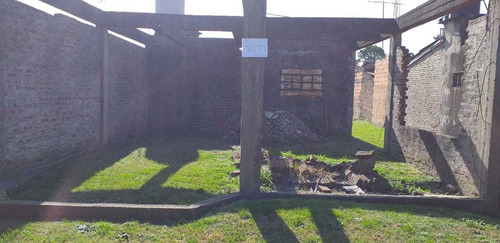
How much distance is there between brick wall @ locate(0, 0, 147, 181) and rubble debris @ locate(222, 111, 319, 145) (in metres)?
4.35

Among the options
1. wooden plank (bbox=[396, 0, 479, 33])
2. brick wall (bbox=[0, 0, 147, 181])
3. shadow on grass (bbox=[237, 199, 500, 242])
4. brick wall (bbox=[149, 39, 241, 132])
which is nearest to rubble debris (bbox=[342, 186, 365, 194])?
shadow on grass (bbox=[237, 199, 500, 242])

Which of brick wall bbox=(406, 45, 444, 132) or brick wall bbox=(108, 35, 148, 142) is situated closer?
brick wall bbox=(108, 35, 148, 142)

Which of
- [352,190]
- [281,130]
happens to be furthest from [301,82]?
[352,190]

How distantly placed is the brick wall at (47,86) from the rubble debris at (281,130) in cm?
435

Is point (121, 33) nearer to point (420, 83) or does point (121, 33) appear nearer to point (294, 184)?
point (294, 184)

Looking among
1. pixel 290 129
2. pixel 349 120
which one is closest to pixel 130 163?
pixel 290 129

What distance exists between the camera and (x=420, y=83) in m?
14.3

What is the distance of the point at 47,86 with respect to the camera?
706 cm

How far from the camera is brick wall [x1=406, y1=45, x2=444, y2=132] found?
12.9m

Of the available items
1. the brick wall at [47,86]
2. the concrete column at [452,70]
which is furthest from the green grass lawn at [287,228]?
the brick wall at [47,86]

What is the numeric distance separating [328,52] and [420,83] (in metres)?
4.16

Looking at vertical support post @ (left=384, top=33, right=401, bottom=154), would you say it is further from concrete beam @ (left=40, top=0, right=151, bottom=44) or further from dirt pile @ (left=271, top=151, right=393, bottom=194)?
concrete beam @ (left=40, top=0, right=151, bottom=44)

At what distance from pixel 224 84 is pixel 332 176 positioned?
313 inches

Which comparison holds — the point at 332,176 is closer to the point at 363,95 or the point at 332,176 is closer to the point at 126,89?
the point at 126,89
